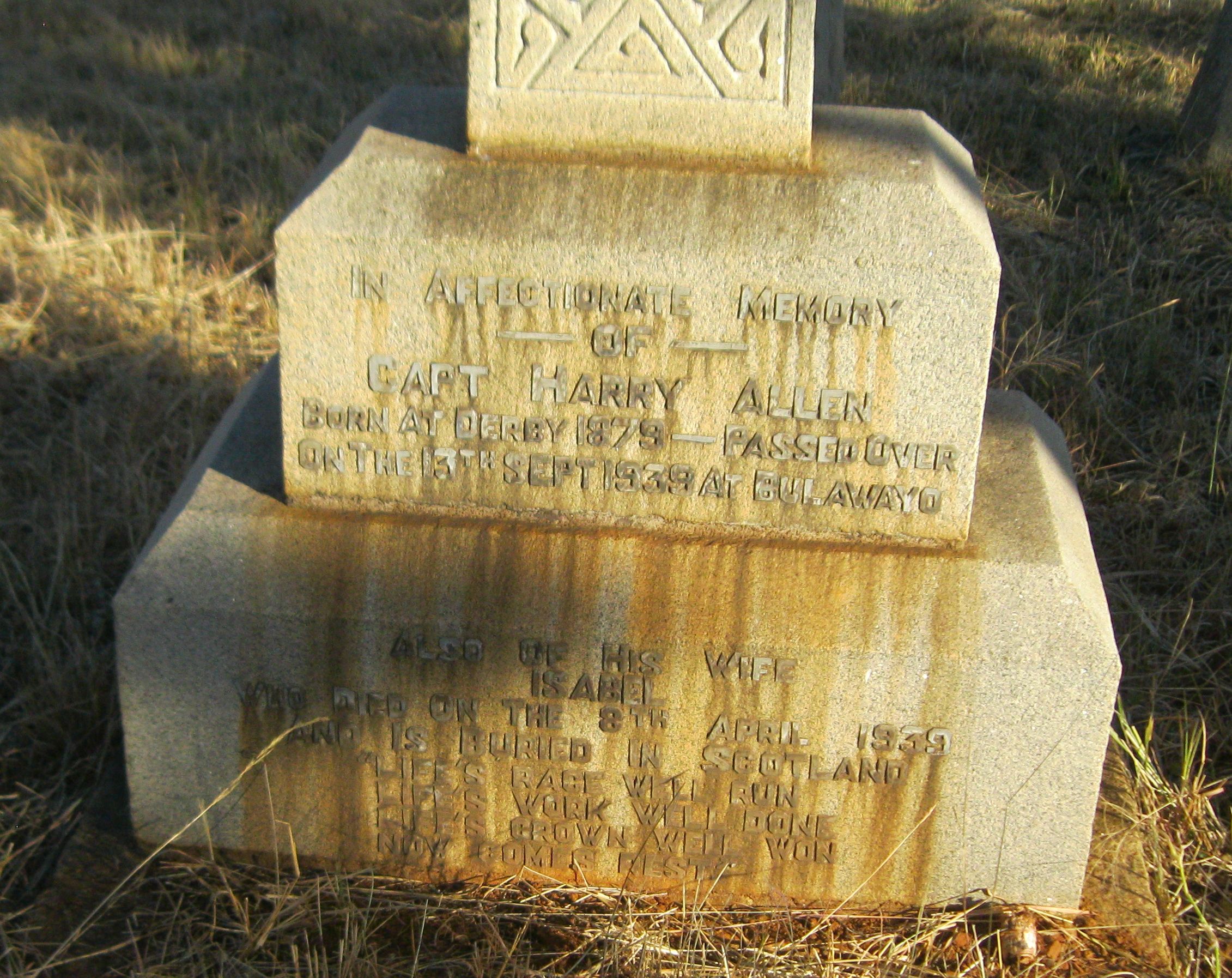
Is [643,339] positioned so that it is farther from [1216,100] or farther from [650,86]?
[1216,100]

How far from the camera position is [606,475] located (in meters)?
2.19

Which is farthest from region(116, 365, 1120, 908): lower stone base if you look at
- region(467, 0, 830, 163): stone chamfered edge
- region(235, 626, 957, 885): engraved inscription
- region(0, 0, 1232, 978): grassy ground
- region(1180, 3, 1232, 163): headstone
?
region(1180, 3, 1232, 163): headstone

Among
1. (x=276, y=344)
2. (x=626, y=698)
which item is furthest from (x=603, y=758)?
(x=276, y=344)

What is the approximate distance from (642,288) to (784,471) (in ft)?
1.35

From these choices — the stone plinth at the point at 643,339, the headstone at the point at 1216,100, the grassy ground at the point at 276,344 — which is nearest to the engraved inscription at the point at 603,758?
the grassy ground at the point at 276,344

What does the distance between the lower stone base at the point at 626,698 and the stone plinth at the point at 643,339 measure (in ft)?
0.34

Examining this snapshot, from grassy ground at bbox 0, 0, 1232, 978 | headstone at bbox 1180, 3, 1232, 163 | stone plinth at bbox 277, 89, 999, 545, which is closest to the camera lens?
stone plinth at bbox 277, 89, 999, 545

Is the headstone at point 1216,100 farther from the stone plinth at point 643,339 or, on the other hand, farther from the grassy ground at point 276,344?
the stone plinth at point 643,339

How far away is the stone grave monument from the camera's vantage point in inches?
81.4

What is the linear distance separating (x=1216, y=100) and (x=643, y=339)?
409 centimetres

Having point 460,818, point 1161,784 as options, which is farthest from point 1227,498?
point 460,818

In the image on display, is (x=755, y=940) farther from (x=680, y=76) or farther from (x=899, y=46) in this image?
(x=899, y=46)

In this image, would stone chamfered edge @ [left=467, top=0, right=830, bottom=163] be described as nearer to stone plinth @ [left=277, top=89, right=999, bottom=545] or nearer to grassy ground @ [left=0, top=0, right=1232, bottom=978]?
stone plinth @ [left=277, top=89, right=999, bottom=545]

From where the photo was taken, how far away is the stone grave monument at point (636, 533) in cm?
207
